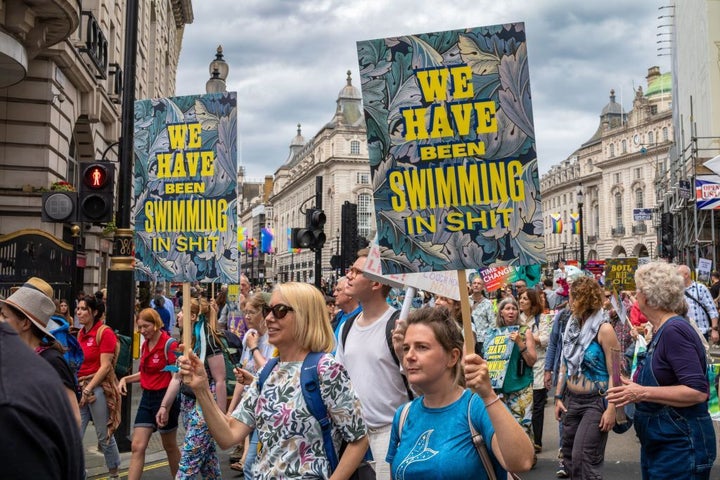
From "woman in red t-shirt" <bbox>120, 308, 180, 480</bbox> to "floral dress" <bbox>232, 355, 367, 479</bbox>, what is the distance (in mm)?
3368

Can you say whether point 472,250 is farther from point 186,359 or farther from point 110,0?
point 110,0

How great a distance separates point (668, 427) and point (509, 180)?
1.67m

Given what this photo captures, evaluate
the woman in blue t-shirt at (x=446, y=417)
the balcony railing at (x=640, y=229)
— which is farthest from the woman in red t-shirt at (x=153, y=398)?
the balcony railing at (x=640, y=229)

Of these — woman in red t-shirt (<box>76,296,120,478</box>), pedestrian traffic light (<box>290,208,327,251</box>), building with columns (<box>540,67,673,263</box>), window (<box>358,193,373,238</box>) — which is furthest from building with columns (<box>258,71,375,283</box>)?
woman in red t-shirt (<box>76,296,120,478</box>)

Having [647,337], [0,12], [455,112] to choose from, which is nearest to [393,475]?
[455,112]

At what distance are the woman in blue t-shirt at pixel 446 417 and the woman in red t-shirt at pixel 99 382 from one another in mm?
4987

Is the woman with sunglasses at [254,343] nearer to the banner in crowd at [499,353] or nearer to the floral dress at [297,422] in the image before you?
the banner in crowd at [499,353]

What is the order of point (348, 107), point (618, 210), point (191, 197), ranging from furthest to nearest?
point (348, 107)
point (618, 210)
point (191, 197)

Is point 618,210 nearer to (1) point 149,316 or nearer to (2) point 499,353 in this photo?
(2) point 499,353

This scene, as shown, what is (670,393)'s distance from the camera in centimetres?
413

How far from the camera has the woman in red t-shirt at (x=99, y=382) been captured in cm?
752

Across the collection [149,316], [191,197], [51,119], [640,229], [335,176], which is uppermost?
[335,176]

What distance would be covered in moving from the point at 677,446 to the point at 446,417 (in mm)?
1726

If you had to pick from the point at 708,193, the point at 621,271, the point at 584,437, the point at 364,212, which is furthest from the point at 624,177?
the point at 584,437
